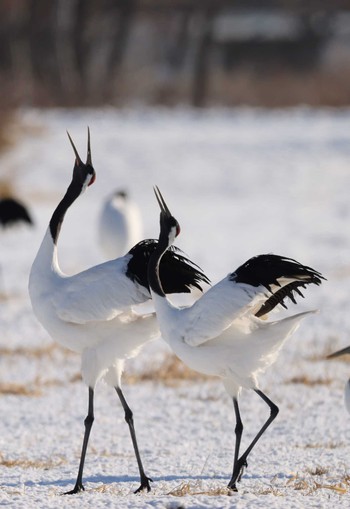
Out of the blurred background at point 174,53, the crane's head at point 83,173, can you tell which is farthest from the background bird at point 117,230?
the blurred background at point 174,53

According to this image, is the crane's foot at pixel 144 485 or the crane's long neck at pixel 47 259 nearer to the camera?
the crane's foot at pixel 144 485

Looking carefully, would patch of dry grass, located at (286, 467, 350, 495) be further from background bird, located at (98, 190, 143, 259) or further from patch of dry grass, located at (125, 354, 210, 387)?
background bird, located at (98, 190, 143, 259)

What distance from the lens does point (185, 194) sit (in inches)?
800

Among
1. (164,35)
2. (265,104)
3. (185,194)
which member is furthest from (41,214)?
(164,35)

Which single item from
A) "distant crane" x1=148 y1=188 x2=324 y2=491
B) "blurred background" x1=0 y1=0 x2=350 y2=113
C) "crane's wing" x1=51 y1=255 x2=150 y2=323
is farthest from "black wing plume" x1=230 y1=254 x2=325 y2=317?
"blurred background" x1=0 y1=0 x2=350 y2=113

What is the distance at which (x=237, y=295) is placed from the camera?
5.00m

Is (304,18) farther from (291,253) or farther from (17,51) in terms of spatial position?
(291,253)

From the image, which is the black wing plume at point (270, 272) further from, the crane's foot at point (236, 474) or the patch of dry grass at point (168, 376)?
the patch of dry grass at point (168, 376)

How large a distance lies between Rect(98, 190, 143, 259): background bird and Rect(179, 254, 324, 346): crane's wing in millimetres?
7089

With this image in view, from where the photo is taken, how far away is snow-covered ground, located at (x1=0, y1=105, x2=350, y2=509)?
5.52 m

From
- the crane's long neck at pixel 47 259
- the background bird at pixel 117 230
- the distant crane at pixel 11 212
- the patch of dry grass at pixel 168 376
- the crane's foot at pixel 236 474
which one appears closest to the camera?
the crane's foot at pixel 236 474

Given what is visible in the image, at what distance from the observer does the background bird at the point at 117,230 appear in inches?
482

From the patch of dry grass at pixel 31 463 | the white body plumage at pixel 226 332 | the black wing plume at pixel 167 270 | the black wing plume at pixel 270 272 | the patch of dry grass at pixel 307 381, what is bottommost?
the patch of dry grass at pixel 307 381

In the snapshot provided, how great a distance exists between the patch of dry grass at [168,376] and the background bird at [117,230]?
3615 millimetres
